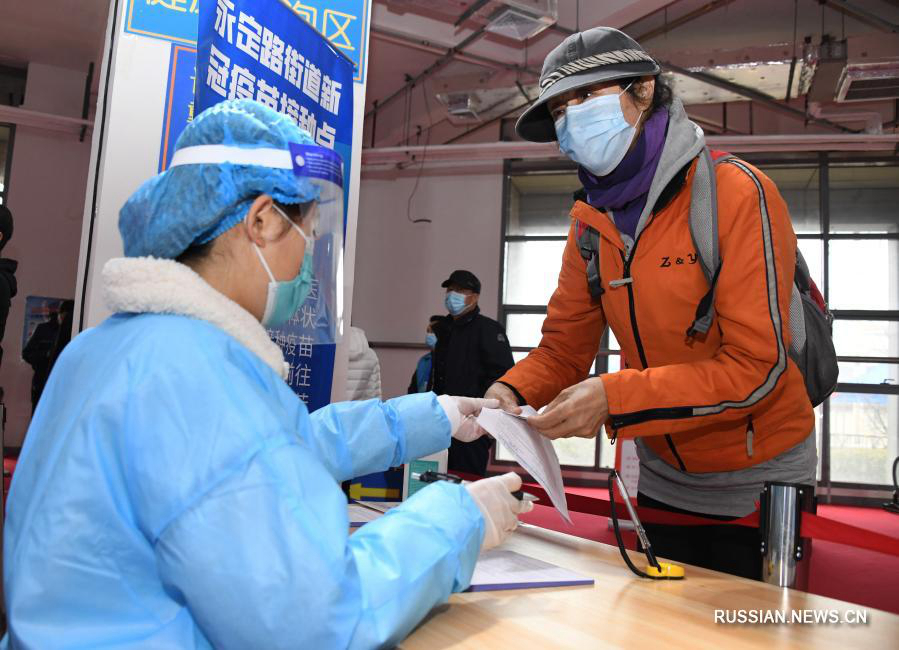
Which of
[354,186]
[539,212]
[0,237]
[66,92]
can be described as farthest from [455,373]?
[66,92]

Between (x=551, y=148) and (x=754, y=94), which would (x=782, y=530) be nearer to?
(x=754, y=94)

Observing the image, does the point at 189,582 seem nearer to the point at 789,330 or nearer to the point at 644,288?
the point at 644,288

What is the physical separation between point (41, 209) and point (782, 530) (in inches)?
449

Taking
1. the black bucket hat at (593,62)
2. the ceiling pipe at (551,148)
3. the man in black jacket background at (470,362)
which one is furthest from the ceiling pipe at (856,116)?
the black bucket hat at (593,62)

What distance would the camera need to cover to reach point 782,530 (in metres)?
1.58

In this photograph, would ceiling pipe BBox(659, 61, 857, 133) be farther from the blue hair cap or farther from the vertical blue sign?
the blue hair cap

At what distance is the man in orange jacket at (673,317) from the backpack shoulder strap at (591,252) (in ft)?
0.06

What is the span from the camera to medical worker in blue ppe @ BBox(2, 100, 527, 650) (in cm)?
83

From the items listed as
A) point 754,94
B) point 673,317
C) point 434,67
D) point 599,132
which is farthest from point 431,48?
point 673,317

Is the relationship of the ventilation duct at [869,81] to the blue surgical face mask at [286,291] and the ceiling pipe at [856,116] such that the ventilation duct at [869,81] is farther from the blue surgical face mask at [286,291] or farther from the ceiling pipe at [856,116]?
the blue surgical face mask at [286,291]

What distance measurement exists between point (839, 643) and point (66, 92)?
1219cm

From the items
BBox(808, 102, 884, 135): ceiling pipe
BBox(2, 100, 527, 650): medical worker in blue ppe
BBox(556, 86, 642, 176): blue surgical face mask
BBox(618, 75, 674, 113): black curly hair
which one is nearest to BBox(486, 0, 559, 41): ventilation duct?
BBox(808, 102, 884, 135): ceiling pipe

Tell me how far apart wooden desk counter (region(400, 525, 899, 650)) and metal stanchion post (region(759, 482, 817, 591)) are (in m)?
0.06

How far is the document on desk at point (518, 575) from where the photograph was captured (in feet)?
4.71
